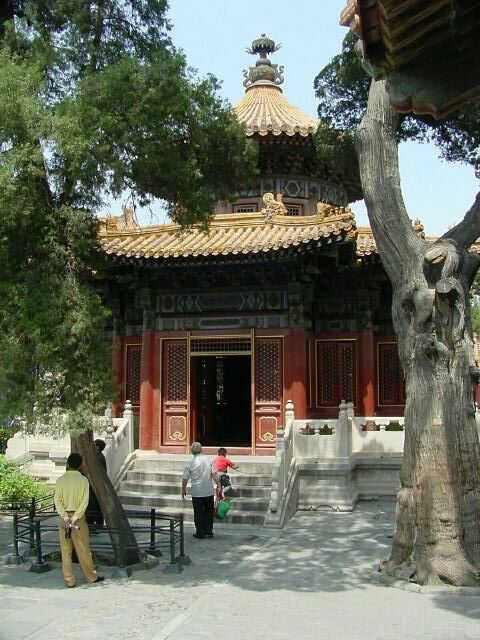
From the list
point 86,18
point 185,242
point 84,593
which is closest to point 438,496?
point 84,593

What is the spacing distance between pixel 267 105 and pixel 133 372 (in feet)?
25.4

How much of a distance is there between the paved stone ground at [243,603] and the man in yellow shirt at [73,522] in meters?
0.20

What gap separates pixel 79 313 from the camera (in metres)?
7.50

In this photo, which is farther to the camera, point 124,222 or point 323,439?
point 124,222

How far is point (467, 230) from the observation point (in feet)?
26.2

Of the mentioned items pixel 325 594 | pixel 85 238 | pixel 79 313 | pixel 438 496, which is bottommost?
pixel 325 594

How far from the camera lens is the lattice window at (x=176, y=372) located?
14203 mm

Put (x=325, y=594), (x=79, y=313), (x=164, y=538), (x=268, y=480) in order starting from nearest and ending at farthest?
1. (x=325, y=594)
2. (x=79, y=313)
3. (x=164, y=538)
4. (x=268, y=480)

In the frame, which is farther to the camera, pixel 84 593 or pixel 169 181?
pixel 169 181

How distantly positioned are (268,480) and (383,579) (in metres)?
4.76

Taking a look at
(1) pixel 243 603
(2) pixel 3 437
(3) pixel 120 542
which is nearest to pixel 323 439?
(3) pixel 120 542

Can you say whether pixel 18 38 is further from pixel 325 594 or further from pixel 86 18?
pixel 325 594

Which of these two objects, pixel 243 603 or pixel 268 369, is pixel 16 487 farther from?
pixel 243 603

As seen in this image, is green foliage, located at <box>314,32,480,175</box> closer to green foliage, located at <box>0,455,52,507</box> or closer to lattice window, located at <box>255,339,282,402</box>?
lattice window, located at <box>255,339,282,402</box>
